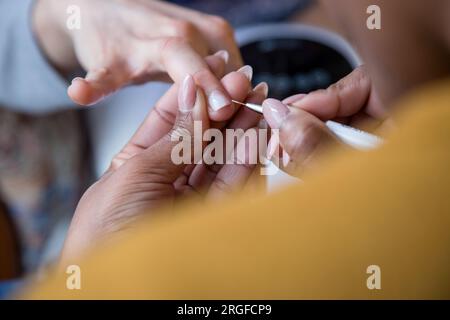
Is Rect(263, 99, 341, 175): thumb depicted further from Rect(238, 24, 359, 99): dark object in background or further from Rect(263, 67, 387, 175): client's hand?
Rect(238, 24, 359, 99): dark object in background

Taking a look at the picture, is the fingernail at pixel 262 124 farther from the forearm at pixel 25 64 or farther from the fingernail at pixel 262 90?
the forearm at pixel 25 64

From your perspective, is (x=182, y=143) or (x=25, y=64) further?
(x=25, y=64)

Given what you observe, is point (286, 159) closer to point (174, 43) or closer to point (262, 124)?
point (262, 124)

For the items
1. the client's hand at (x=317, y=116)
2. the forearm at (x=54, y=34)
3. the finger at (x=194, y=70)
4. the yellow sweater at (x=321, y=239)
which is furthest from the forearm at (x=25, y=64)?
the yellow sweater at (x=321, y=239)

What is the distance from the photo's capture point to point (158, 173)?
0.32 m

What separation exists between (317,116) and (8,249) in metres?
0.33

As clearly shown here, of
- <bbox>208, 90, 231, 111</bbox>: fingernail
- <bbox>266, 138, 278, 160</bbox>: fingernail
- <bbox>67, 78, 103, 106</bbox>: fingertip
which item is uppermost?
<bbox>67, 78, 103, 106</bbox>: fingertip

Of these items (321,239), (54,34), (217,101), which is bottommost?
(321,239)

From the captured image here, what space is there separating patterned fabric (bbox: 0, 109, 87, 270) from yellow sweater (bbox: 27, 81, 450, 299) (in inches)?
13.9

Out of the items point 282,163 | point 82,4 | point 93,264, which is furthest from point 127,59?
point 93,264

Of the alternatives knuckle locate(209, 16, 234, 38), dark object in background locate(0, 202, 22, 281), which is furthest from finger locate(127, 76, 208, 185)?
dark object in background locate(0, 202, 22, 281)

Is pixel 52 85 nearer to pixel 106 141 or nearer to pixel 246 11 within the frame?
pixel 106 141

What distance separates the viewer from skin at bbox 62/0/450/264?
0.23 meters

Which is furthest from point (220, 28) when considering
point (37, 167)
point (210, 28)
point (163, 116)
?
point (37, 167)
